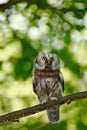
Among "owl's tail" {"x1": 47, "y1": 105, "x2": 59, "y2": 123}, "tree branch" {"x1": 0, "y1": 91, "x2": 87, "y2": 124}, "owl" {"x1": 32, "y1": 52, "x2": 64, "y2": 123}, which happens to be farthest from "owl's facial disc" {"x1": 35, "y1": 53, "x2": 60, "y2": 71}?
"tree branch" {"x1": 0, "y1": 91, "x2": 87, "y2": 124}

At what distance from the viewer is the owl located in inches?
173

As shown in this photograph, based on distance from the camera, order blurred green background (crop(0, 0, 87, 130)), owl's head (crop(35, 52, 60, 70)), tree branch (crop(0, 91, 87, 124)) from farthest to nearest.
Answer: blurred green background (crop(0, 0, 87, 130)) < owl's head (crop(35, 52, 60, 70)) < tree branch (crop(0, 91, 87, 124))

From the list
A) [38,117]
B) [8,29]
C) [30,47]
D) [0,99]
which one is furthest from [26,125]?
[8,29]

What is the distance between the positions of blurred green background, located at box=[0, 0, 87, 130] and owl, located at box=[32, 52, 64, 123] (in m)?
1.04

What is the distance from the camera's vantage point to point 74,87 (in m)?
6.14

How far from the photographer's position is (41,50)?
6.62 m

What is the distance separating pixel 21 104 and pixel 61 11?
1.50 metres

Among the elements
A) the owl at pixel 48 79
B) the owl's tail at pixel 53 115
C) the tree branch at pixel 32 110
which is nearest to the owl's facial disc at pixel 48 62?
the owl at pixel 48 79

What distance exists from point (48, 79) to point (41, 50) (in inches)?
83.0

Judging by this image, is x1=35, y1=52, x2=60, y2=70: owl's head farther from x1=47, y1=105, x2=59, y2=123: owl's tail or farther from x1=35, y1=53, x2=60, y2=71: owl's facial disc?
x1=47, y1=105, x2=59, y2=123: owl's tail

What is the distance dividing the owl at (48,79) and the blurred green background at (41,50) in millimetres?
1037

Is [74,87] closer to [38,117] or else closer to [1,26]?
[38,117]

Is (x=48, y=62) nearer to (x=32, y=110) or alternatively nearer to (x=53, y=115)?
(x=53, y=115)

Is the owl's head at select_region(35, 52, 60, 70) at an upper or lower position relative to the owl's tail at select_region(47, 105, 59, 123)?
upper
